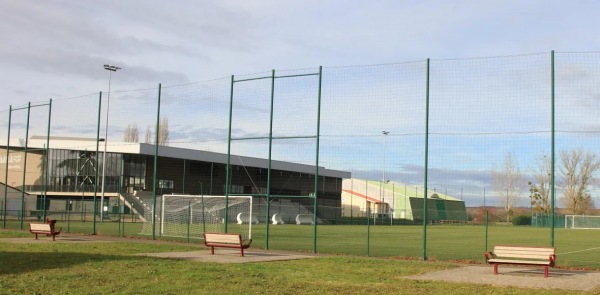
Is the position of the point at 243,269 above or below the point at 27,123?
below

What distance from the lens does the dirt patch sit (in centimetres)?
1230

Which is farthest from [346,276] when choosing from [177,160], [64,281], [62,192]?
[62,192]

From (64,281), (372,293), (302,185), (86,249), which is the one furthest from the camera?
(302,185)

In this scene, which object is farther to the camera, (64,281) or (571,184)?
(571,184)

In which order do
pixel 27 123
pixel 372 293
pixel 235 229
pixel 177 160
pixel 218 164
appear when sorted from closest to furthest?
pixel 372 293 → pixel 27 123 → pixel 235 229 → pixel 177 160 → pixel 218 164

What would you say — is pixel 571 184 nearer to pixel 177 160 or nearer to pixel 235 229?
pixel 235 229

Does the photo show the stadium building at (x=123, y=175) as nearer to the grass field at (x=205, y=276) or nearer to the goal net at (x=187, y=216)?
the goal net at (x=187, y=216)

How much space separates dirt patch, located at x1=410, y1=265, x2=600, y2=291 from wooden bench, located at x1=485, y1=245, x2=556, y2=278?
0.28 meters

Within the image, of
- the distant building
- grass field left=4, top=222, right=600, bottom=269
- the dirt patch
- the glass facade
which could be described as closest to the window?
the glass facade

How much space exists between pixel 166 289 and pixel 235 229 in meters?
24.2

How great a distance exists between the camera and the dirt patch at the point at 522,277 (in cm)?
1230

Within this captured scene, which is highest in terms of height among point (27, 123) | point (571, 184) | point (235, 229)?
point (27, 123)

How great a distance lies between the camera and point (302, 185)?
5644 centimetres

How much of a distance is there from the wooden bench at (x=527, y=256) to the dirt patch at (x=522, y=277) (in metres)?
0.28
